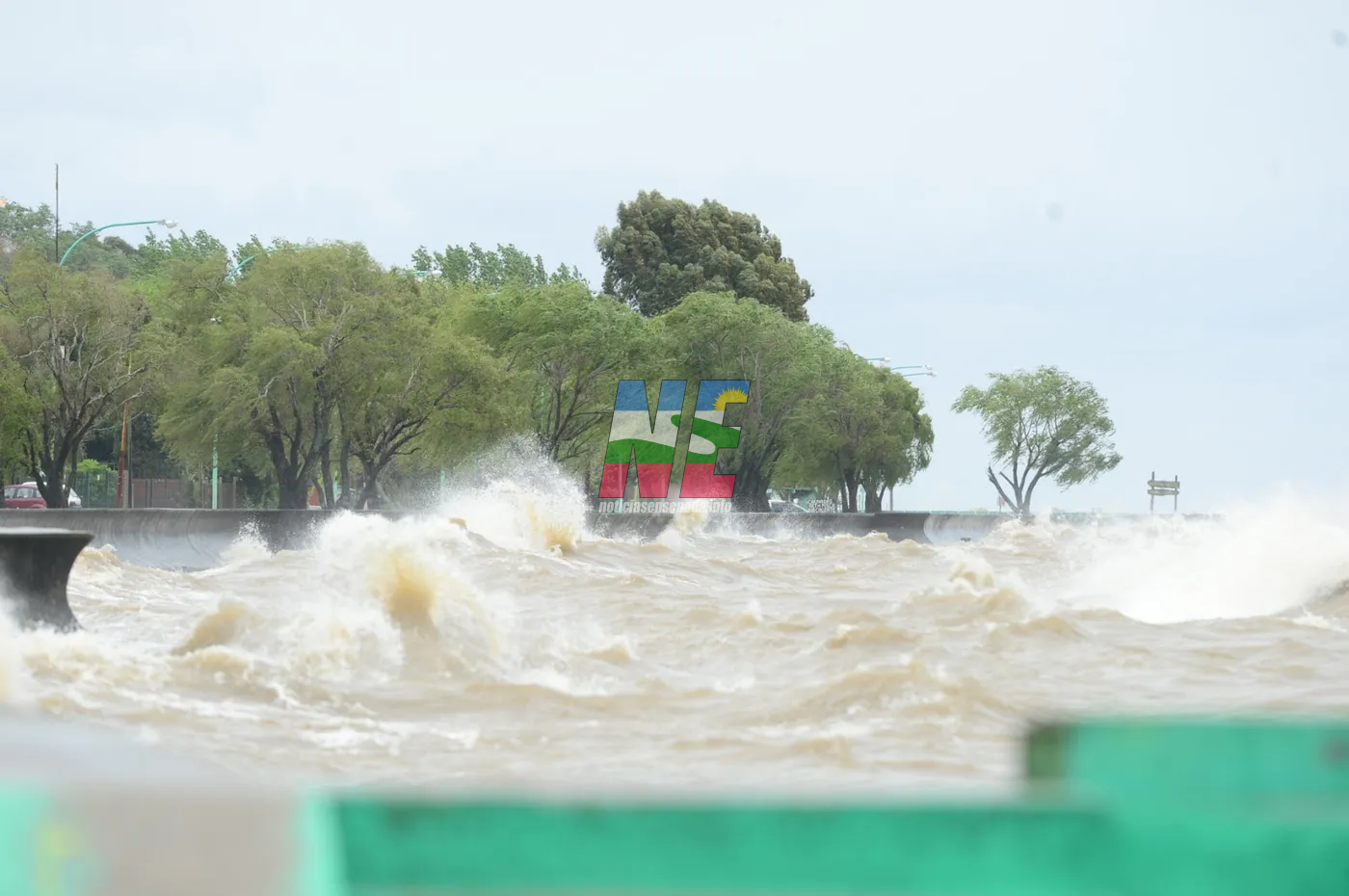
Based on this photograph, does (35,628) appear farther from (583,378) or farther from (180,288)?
(583,378)

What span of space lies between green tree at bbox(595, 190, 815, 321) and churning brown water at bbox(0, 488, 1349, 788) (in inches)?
2023

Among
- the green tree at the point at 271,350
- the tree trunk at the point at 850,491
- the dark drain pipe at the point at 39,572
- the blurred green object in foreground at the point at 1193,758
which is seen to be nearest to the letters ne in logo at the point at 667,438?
the tree trunk at the point at 850,491

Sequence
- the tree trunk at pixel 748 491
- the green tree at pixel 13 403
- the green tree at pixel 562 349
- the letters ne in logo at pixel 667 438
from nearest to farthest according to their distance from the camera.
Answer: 1. the green tree at pixel 13 403
2. the green tree at pixel 562 349
3. the letters ne in logo at pixel 667 438
4. the tree trunk at pixel 748 491

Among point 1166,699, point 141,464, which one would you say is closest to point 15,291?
point 141,464

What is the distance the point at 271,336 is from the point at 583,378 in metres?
14.6

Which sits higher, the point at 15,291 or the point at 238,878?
the point at 15,291

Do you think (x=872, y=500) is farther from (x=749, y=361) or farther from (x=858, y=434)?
(x=749, y=361)

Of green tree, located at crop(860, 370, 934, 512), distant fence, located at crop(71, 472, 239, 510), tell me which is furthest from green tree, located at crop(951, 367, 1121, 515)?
distant fence, located at crop(71, 472, 239, 510)

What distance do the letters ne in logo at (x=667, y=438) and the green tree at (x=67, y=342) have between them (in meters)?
18.3

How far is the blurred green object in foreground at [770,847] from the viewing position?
3.84 feet

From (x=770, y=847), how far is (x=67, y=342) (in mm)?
45245

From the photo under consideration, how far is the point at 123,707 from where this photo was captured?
29.9 feet

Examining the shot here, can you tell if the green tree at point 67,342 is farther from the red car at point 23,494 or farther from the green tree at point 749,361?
the green tree at point 749,361

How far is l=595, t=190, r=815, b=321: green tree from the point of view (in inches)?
2822
